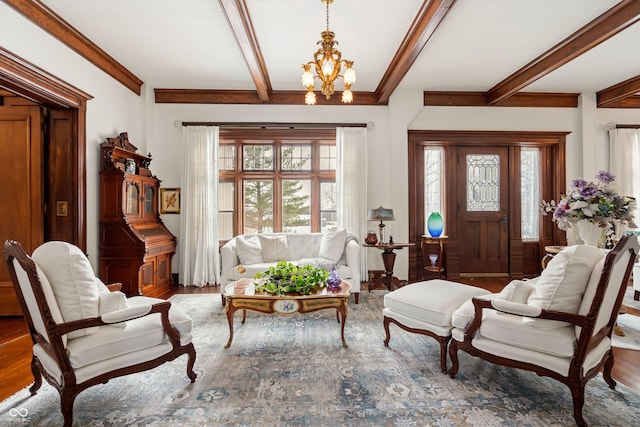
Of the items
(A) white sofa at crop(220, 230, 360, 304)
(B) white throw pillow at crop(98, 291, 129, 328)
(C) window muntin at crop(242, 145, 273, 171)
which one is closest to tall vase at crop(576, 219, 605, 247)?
(A) white sofa at crop(220, 230, 360, 304)

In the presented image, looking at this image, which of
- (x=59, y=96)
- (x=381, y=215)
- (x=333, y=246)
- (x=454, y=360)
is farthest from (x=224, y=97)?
(x=454, y=360)

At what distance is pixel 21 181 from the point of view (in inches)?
146

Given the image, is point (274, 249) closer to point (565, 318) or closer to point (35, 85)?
point (35, 85)

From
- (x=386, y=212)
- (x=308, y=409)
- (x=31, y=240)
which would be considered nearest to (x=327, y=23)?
(x=386, y=212)

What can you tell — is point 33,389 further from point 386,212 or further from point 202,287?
point 386,212

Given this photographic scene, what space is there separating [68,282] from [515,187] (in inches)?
245

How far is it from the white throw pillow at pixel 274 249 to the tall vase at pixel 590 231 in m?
3.31

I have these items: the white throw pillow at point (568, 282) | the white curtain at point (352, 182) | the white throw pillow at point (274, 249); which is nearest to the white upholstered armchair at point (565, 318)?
the white throw pillow at point (568, 282)

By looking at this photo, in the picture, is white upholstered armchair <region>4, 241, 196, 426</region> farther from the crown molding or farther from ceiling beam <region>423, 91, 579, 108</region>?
ceiling beam <region>423, 91, 579, 108</region>

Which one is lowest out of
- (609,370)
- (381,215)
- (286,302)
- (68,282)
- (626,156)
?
(609,370)

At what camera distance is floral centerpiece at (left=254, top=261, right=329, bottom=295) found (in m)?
2.92

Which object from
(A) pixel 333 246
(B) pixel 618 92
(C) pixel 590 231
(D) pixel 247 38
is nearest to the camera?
(C) pixel 590 231

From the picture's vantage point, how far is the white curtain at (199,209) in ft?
17.2

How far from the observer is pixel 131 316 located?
6.42 feet
